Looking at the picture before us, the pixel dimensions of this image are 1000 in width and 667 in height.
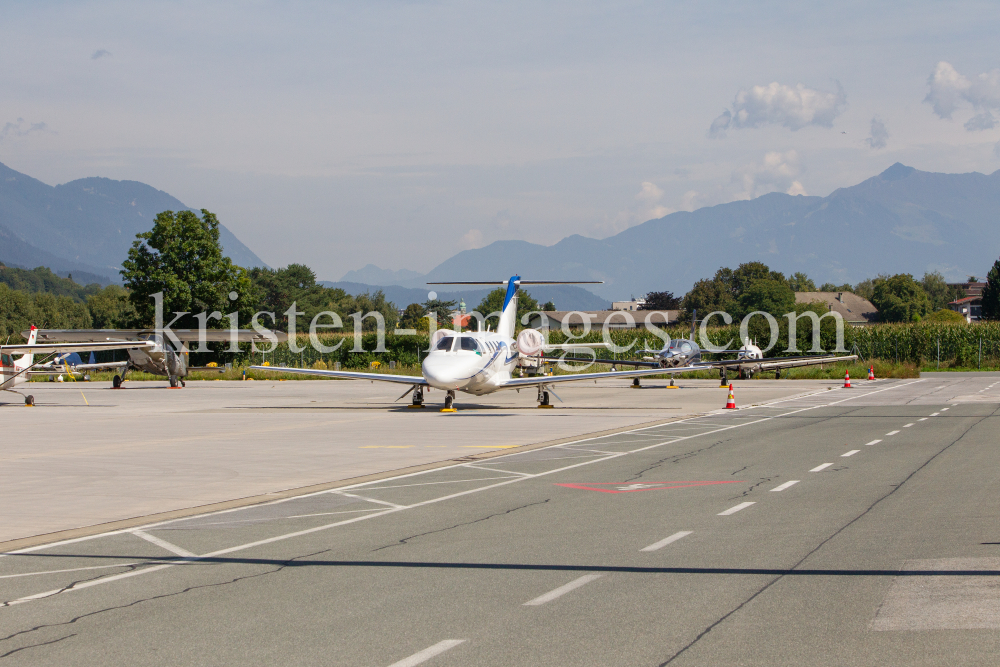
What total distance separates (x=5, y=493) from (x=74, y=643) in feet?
26.8

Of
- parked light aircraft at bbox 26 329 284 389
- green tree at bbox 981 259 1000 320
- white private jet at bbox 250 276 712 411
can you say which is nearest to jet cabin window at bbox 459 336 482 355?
white private jet at bbox 250 276 712 411

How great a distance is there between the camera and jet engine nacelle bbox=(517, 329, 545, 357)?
34.8 m

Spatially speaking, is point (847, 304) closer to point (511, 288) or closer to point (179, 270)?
point (179, 270)

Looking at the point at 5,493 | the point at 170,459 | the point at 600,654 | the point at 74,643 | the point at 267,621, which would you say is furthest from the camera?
the point at 170,459

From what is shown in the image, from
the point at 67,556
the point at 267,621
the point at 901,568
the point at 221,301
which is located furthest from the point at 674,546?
the point at 221,301

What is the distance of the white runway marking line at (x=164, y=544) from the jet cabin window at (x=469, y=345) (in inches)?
711

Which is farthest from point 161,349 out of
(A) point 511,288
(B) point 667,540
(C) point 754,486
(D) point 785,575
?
(D) point 785,575

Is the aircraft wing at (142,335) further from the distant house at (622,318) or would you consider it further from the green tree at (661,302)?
the green tree at (661,302)

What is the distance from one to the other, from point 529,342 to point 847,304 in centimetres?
14229

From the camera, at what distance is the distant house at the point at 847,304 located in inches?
6088

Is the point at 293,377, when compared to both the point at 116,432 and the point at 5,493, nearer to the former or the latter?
the point at 116,432

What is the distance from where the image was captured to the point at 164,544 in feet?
29.9

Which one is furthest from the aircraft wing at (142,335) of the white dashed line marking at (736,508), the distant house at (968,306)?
the distant house at (968,306)

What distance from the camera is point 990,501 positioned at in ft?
35.0
